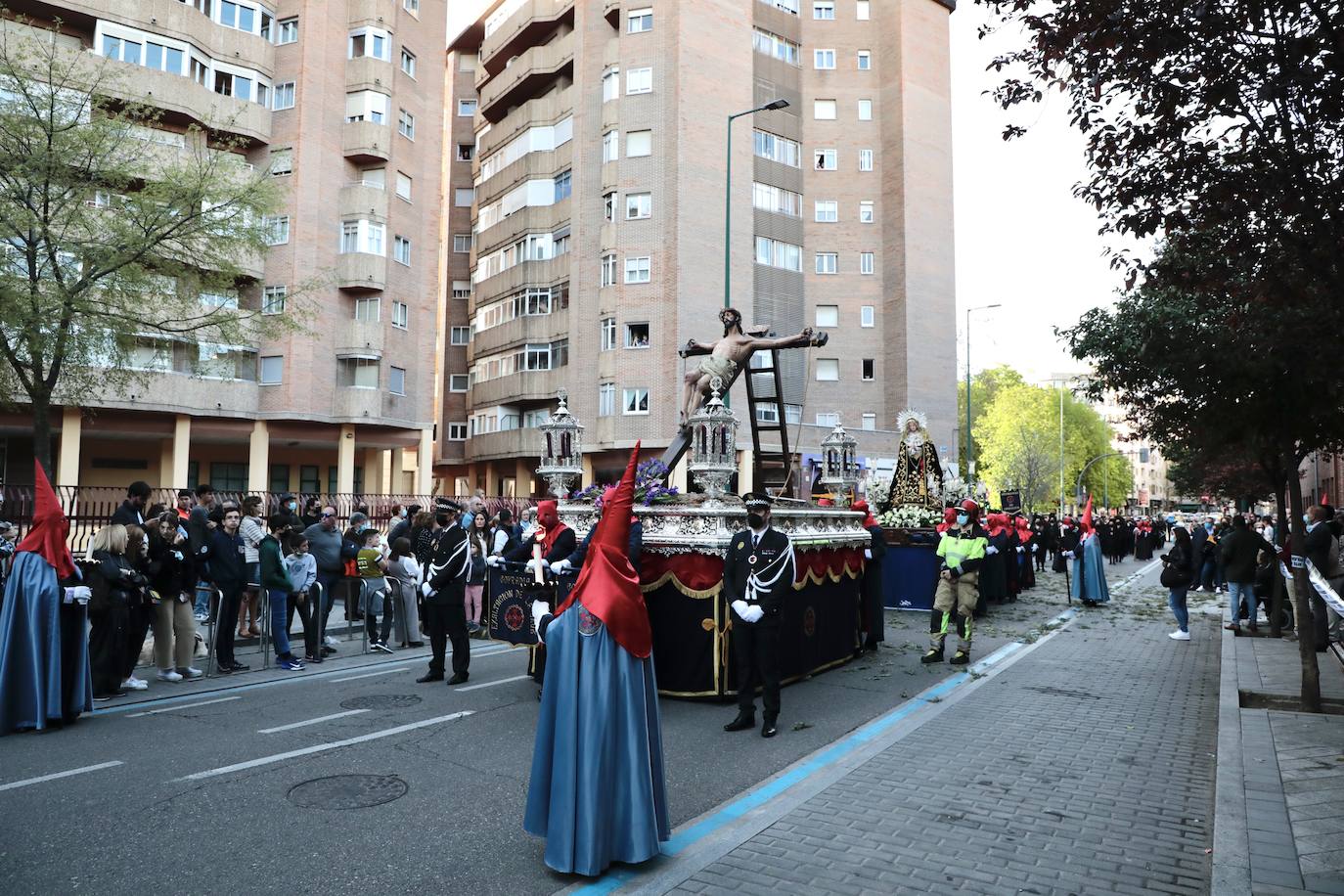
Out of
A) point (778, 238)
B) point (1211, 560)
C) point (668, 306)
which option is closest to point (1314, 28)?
point (1211, 560)

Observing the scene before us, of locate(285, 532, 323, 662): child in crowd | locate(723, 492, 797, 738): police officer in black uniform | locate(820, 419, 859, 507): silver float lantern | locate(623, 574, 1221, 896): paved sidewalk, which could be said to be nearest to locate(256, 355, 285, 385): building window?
locate(285, 532, 323, 662): child in crowd

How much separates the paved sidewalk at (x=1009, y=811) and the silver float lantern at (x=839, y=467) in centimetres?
420

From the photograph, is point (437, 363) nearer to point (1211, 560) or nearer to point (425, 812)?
point (1211, 560)

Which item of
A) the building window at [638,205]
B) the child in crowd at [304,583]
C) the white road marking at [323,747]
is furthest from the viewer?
the building window at [638,205]

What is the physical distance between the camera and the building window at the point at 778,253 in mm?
41500

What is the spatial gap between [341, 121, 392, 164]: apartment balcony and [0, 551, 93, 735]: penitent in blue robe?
3104cm

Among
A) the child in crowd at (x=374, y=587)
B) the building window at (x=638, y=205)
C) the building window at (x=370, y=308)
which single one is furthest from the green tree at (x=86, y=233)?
the building window at (x=638, y=205)

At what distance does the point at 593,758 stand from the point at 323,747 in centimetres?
354

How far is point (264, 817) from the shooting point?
544 cm

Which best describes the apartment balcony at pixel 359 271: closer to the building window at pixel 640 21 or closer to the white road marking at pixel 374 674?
the building window at pixel 640 21

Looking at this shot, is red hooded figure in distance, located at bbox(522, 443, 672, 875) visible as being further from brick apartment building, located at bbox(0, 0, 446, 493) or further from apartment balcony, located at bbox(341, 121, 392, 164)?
apartment balcony, located at bbox(341, 121, 392, 164)

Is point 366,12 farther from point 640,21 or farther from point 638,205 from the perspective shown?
point 638,205

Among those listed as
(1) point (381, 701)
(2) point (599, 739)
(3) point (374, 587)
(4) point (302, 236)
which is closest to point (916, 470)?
(3) point (374, 587)

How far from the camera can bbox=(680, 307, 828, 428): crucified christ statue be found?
33.0ft
